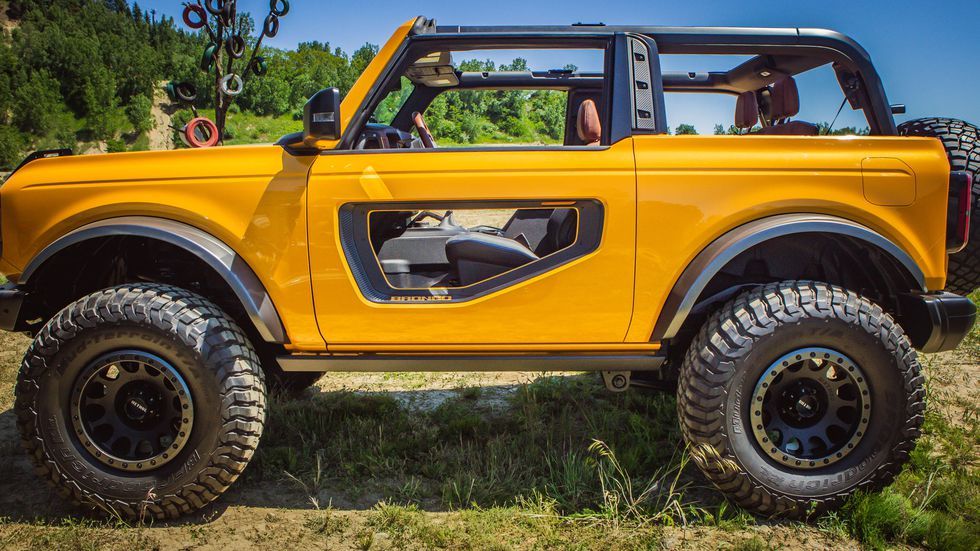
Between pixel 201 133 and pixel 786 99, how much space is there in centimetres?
302

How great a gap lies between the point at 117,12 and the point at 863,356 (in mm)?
102046

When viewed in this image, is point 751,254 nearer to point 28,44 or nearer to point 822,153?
point 822,153

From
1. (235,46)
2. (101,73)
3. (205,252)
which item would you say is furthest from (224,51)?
(101,73)

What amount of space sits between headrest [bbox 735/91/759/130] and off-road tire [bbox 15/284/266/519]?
2.80 meters

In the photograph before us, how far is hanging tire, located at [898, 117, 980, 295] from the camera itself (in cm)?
306

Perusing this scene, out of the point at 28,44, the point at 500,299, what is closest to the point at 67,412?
the point at 500,299

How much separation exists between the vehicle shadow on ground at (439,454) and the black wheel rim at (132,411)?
330 mm

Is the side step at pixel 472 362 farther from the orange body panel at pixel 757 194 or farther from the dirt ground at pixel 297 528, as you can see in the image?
the dirt ground at pixel 297 528

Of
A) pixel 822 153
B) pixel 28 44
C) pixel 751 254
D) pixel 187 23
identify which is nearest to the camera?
pixel 822 153

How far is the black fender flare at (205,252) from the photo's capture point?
97.3 inches

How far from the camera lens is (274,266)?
250cm

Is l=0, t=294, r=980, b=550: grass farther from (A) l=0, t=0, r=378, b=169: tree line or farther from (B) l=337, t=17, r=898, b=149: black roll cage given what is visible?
(A) l=0, t=0, r=378, b=169: tree line

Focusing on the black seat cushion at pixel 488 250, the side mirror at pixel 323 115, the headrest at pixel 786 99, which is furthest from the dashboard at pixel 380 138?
the headrest at pixel 786 99

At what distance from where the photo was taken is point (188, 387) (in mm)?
2543
